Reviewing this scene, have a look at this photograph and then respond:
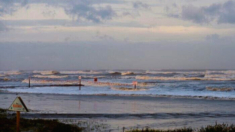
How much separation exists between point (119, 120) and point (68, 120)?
2.48 m

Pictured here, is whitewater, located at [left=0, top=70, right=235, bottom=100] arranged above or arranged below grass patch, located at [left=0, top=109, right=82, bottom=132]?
below

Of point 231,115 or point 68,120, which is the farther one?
point 231,115

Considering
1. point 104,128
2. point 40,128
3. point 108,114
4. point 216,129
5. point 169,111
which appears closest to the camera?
point 216,129

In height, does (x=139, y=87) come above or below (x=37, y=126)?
below

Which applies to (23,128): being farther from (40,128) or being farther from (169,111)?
(169,111)

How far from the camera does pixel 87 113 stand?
19719mm

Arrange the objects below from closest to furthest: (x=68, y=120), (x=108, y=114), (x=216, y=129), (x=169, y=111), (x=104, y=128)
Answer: (x=216, y=129)
(x=104, y=128)
(x=68, y=120)
(x=108, y=114)
(x=169, y=111)

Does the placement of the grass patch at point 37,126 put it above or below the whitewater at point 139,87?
above

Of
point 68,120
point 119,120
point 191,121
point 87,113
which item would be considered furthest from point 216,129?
point 87,113

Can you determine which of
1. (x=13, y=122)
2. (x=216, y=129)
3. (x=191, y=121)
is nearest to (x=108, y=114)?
(x=191, y=121)

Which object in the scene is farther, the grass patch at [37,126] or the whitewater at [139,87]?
the whitewater at [139,87]

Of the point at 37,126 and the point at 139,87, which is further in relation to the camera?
the point at 139,87

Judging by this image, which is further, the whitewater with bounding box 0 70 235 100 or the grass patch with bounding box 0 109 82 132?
the whitewater with bounding box 0 70 235 100

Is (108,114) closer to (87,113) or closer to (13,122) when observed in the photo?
(87,113)
